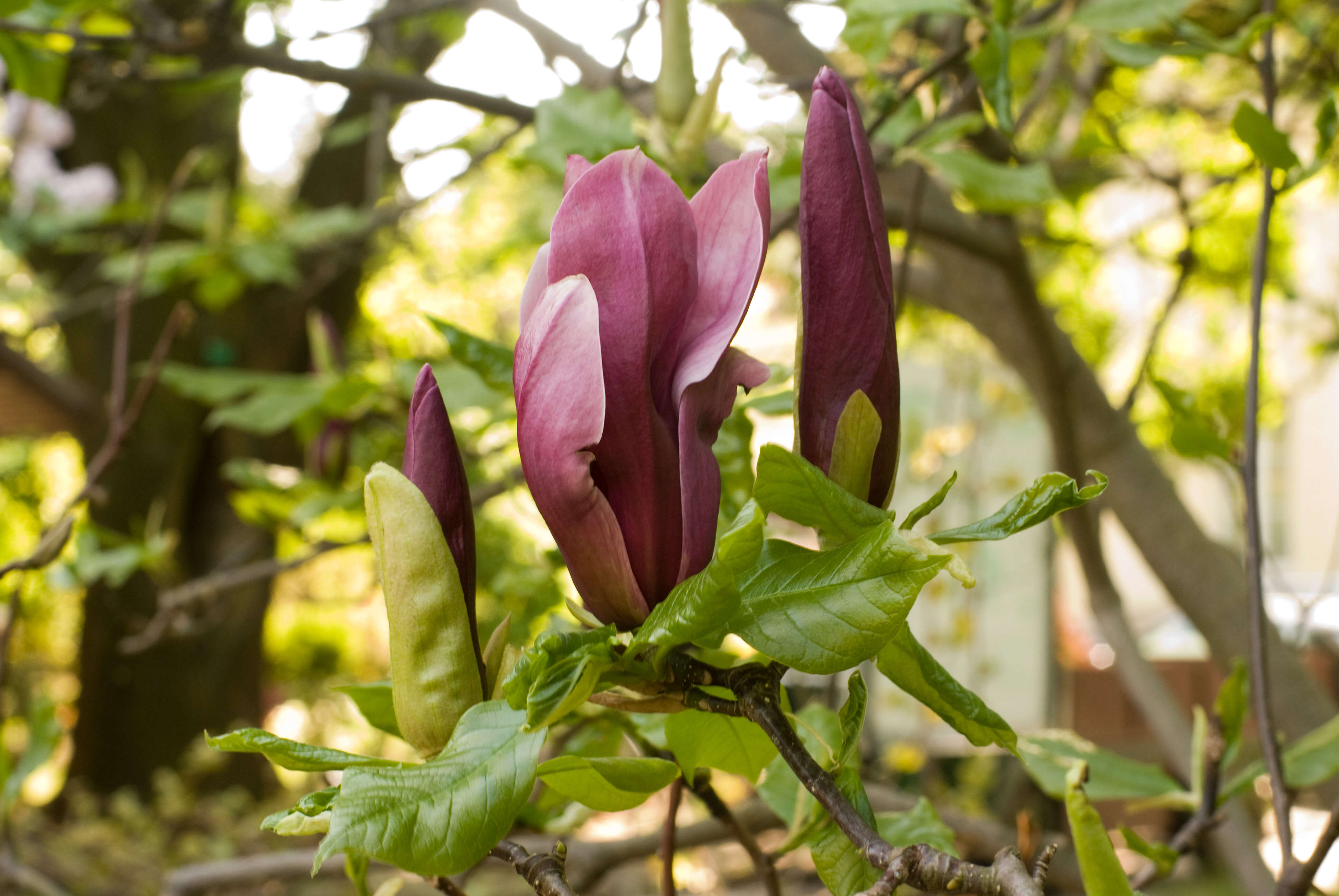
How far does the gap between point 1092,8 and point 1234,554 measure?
2.63ft

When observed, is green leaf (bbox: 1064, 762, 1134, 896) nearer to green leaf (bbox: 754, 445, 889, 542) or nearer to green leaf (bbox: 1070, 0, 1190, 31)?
green leaf (bbox: 754, 445, 889, 542)

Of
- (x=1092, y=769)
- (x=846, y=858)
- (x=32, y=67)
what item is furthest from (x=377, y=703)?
(x=32, y=67)

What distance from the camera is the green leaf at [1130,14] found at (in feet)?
2.46

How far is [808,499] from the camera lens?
341 millimetres

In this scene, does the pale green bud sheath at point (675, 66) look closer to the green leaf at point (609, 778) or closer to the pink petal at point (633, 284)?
the pink petal at point (633, 284)

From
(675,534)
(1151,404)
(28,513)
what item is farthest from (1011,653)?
(28,513)

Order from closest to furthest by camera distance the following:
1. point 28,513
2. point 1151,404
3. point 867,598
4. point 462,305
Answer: point 867,598
point 1151,404
point 28,513
point 462,305

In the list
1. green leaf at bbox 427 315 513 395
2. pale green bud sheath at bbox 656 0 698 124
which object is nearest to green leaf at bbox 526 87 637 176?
pale green bud sheath at bbox 656 0 698 124

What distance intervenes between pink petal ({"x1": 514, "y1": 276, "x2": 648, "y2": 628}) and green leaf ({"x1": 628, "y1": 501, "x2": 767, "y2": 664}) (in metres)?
0.04

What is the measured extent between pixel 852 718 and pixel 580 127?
0.62 meters

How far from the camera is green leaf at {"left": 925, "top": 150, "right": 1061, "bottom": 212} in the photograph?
0.75 meters

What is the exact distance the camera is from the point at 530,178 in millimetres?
2895

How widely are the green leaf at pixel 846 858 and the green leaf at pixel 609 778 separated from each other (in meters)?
0.06

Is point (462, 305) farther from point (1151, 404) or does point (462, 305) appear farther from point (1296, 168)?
point (1296, 168)
